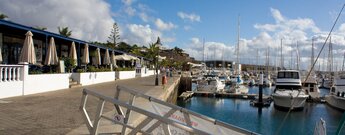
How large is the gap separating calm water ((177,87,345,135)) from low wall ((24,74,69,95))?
1355 cm

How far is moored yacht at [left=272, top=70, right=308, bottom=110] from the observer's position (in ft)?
98.3

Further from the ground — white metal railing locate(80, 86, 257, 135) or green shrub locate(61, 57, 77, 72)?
green shrub locate(61, 57, 77, 72)

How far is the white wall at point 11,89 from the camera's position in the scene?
1321 centimetres

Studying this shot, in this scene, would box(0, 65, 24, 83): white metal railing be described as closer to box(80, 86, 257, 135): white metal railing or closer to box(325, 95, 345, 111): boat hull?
box(80, 86, 257, 135): white metal railing

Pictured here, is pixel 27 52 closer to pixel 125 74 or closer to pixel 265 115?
pixel 265 115

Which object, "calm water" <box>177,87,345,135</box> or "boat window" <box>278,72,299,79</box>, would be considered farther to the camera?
"boat window" <box>278,72,299,79</box>

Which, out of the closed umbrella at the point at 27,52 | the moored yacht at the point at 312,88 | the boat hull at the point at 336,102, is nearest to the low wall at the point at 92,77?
the closed umbrella at the point at 27,52

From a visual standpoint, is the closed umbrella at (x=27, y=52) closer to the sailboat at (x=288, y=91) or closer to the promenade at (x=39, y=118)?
the promenade at (x=39, y=118)

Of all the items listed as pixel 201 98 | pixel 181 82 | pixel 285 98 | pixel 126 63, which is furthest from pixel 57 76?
pixel 126 63

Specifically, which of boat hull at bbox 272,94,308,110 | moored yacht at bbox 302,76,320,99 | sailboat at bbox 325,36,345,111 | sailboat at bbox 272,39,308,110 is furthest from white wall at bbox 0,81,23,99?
moored yacht at bbox 302,76,320,99

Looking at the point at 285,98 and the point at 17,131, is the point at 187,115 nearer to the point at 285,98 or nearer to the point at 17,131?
the point at 17,131

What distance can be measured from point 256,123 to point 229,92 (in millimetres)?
17594

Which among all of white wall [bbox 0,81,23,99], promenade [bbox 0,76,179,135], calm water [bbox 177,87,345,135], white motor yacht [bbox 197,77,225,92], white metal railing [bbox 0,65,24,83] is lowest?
calm water [bbox 177,87,345,135]

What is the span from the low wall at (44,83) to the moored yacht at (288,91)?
19933mm
